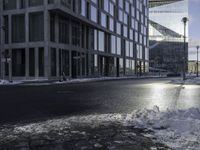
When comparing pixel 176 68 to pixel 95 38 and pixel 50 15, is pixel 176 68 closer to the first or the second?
pixel 95 38

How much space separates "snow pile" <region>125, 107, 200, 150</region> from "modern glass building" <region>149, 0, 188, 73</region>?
150144mm

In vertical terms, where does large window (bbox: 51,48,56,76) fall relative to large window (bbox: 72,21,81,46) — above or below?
below

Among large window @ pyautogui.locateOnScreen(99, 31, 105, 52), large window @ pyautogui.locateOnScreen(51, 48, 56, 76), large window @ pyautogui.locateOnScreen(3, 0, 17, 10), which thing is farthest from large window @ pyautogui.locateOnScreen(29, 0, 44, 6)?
large window @ pyautogui.locateOnScreen(99, 31, 105, 52)

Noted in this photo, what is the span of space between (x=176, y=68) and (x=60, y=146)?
155 m

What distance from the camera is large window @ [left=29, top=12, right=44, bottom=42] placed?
55791 millimetres

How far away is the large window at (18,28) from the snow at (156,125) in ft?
157

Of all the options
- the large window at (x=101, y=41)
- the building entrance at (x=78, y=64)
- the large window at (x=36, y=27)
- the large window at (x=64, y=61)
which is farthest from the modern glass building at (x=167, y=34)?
the large window at (x=36, y=27)

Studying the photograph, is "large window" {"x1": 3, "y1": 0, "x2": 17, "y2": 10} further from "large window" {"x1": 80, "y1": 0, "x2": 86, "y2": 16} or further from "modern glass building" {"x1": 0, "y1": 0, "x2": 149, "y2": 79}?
"large window" {"x1": 80, "y1": 0, "x2": 86, "y2": 16}

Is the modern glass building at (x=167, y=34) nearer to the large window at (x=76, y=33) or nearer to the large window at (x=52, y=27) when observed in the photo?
the large window at (x=76, y=33)

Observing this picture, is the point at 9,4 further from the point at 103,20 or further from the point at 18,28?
the point at 103,20

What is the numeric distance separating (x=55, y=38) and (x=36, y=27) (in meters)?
2.99

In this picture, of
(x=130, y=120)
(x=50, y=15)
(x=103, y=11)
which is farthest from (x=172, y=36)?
(x=130, y=120)

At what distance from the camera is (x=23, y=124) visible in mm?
10133

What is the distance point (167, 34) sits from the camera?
17012cm
